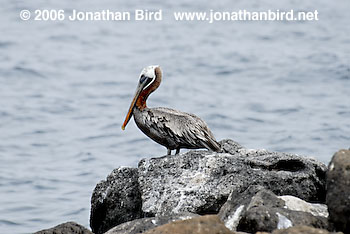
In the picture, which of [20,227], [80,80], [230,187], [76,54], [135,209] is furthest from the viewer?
[76,54]

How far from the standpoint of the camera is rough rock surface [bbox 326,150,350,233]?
17.8ft

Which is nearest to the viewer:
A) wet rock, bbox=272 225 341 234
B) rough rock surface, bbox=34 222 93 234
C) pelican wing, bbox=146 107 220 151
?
wet rock, bbox=272 225 341 234

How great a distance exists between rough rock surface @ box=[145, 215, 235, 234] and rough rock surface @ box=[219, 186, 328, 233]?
1.45 feet

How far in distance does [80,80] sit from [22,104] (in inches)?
105

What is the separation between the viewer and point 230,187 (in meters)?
6.85

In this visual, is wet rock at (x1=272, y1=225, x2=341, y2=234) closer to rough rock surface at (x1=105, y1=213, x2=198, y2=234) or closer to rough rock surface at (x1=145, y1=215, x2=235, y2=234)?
rough rock surface at (x1=145, y1=215, x2=235, y2=234)

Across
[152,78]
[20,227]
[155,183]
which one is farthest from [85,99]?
[155,183]

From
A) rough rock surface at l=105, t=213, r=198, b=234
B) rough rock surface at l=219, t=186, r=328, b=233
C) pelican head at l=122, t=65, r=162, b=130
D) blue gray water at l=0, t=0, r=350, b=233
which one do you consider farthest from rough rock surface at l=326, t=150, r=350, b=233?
blue gray water at l=0, t=0, r=350, b=233

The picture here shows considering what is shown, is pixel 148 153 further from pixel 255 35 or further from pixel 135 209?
pixel 255 35

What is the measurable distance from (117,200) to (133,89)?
12.1 m

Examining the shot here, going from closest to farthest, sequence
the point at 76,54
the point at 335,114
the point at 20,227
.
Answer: the point at 20,227 < the point at 335,114 < the point at 76,54

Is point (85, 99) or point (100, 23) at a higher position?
point (100, 23)

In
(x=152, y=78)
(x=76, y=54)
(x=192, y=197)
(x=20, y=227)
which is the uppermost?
(x=76, y=54)

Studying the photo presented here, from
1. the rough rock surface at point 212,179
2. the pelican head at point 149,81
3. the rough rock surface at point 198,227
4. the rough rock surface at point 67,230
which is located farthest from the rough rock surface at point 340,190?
the pelican head at point 149,81
